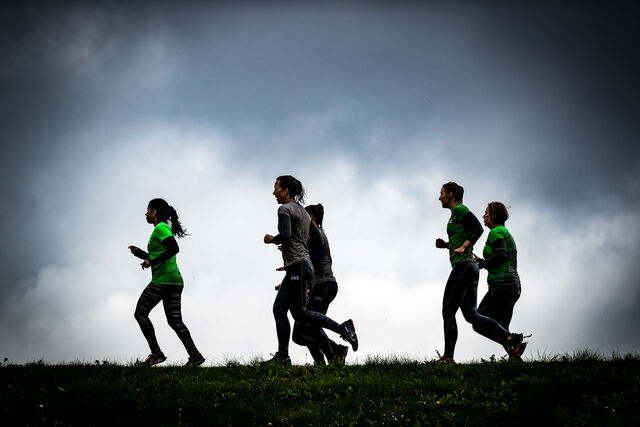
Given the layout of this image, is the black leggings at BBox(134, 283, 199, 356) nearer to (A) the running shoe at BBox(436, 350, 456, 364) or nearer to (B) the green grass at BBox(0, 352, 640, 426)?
(B) the green grass at BBox(0, 352, 640, 426)

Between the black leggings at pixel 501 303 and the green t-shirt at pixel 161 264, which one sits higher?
the green t-shirt at pixel 161 264

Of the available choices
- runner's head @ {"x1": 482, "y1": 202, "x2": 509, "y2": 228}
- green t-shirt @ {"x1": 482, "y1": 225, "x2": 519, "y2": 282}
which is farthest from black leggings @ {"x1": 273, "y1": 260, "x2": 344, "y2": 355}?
runner's head @ {"x1": 482, "y1": 202, "x2": 509, "y2": 228}

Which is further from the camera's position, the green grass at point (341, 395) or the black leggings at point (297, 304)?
the black leggings at point (297, 304)

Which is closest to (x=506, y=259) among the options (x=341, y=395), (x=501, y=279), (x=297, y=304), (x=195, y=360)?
(x=501, y=279)

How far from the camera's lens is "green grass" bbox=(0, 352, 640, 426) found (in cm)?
695

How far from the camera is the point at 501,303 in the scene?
960 centimetres

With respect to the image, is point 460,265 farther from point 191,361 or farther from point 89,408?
point 89,408

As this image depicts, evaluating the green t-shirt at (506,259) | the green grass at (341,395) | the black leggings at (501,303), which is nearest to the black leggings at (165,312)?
the green grass at (341,395)

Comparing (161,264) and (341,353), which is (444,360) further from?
(161,264)

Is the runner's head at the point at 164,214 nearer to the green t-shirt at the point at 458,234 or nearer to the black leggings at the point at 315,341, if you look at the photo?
the black leggings at the point at 315,341

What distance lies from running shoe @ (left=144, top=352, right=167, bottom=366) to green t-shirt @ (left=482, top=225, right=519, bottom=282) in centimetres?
525

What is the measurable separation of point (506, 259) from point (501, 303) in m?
0.69

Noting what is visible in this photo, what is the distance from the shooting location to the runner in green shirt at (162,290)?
9.60 metres

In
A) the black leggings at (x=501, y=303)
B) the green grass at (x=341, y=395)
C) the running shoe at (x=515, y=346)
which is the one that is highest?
the black leggings at (x=501, y=303)
